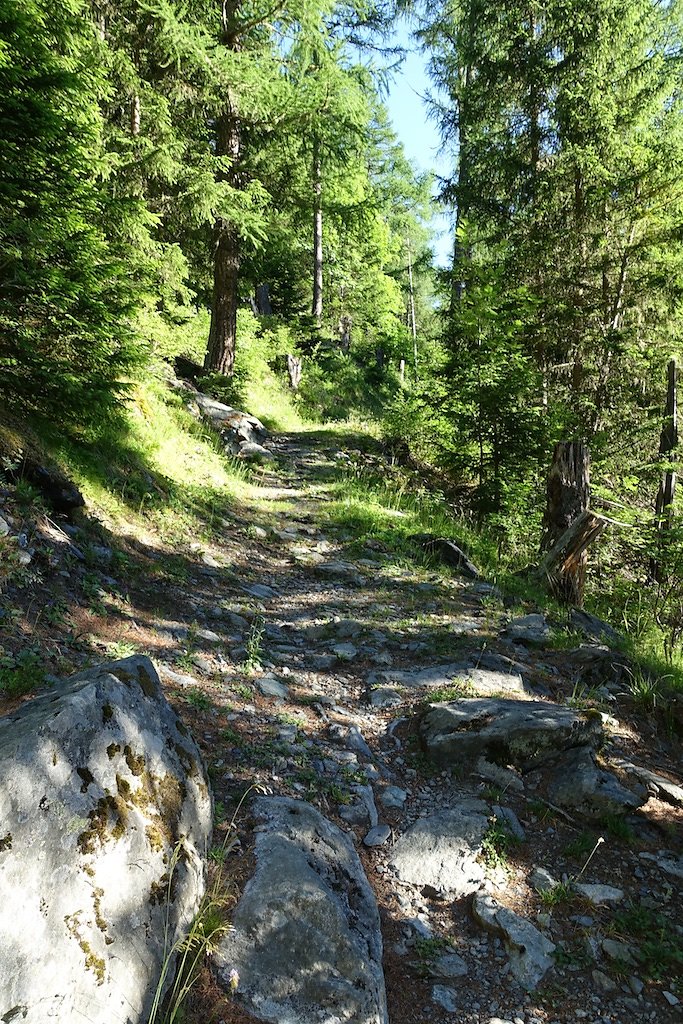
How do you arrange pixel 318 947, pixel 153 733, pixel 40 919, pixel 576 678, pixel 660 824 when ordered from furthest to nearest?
pixel 576 678 → pixel 660 824 → pixel 153 733 → pixel 318 947 → pixel 40 919

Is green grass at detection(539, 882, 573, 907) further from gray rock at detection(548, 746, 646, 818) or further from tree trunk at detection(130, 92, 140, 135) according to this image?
tree trunk at detection(130, 92, 140, 135)

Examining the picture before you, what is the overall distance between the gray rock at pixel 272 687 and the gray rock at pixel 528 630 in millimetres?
2597

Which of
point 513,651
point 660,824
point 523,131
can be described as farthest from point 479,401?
point 523,131

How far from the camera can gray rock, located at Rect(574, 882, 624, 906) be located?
3.10 m

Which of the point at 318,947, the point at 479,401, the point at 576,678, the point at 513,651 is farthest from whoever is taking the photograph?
the point at 479,401

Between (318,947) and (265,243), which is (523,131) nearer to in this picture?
(265,243)

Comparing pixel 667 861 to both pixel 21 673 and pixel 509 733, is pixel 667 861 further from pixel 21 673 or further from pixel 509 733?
pixel 21 673

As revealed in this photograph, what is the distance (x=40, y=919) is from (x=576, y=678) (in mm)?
4746

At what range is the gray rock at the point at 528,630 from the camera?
243 inches

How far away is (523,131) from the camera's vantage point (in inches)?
500

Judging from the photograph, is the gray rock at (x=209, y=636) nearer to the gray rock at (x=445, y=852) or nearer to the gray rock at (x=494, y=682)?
the gray rock at (x=494, y=682)

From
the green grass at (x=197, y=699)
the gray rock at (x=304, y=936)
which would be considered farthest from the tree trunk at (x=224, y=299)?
the gray rock at (x=304, y=936)

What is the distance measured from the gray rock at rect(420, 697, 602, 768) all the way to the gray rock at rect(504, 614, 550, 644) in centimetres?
187

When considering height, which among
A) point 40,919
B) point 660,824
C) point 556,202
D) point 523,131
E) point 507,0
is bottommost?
point 660,824
